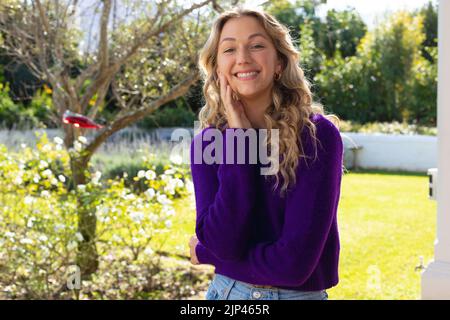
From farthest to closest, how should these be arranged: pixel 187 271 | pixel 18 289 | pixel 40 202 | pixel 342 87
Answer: pixel 342 87, pixel 187 271, pixel 40 202, pixel 18 289

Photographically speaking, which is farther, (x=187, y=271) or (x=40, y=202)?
(x=187, y=271)

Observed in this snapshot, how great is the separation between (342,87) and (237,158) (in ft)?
45.4

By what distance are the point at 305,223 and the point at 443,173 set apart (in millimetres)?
1789

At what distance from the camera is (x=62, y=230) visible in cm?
403

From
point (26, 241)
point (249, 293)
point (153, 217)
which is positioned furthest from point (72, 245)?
point (249, 293)

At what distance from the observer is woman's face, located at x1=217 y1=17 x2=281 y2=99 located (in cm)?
146

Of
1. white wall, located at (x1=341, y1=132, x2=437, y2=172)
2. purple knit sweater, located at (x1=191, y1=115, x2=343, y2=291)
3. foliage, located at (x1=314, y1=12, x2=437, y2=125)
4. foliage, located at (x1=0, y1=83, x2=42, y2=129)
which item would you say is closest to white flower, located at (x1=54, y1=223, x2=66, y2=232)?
purple knit sweater, located at (x1=191, y1=115, x2=343, y2=291)

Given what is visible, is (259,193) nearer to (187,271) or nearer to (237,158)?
(237,158)

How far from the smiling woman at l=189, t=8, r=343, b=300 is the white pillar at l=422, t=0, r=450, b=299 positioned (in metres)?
1.60

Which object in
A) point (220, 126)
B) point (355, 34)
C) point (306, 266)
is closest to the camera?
point (306, 266)

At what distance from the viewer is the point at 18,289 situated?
13.0 ft

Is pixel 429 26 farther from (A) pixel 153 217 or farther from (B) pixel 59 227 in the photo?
(B) pixel 59 227
